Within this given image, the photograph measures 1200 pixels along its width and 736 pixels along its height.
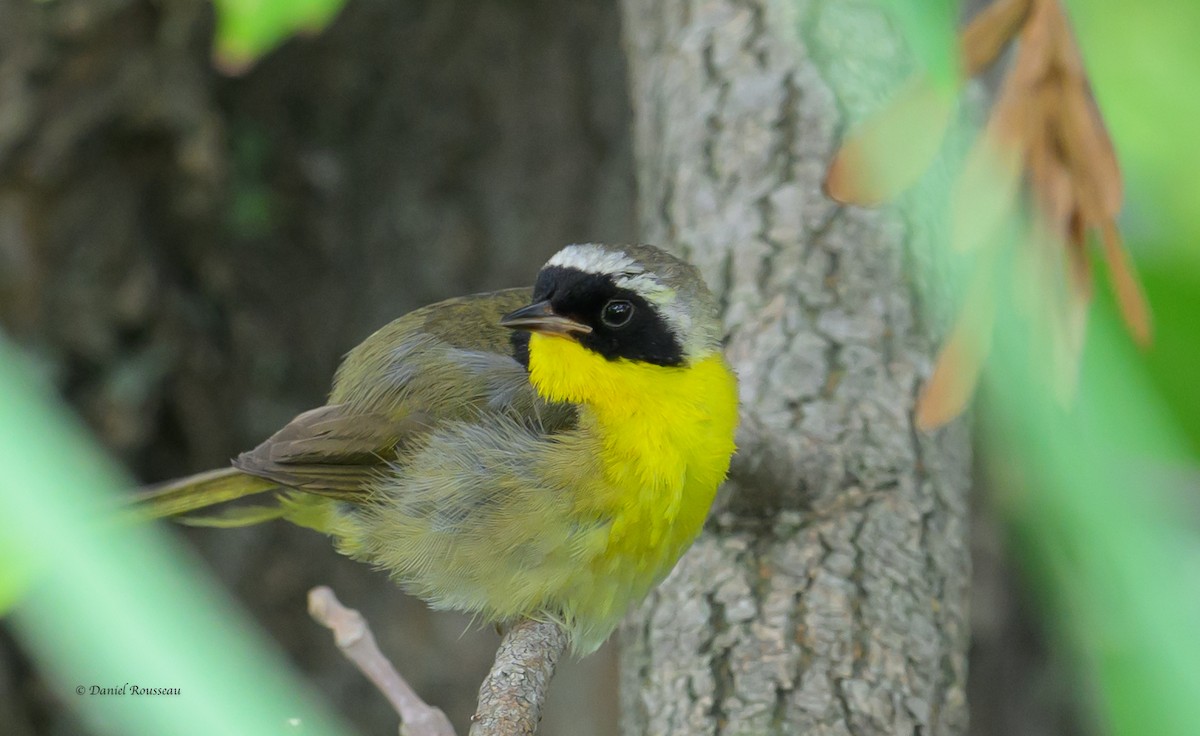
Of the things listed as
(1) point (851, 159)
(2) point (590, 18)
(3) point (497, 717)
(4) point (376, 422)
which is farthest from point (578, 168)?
(1) point (851, 159)

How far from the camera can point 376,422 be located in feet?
7.60

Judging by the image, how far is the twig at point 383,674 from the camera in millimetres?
1845

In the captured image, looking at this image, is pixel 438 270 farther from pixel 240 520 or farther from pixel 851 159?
pixel 851 159

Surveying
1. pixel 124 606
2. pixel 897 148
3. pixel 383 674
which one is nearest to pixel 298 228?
pixel 383 674

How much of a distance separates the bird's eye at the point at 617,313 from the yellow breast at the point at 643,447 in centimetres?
7

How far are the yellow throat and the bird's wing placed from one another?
10 centimetres

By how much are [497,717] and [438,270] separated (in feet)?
7.49

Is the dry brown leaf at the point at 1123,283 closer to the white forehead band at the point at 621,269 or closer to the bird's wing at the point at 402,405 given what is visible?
the white forehead band at the point at 621,269

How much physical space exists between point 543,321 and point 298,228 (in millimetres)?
1881

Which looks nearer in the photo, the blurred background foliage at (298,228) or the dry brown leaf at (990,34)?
the dry brown leaf at (990,34)

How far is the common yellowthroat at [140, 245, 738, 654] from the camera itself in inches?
81.3

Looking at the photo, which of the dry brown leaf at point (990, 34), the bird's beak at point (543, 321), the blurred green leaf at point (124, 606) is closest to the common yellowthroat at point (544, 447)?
the bird's beak at point (543, 321)

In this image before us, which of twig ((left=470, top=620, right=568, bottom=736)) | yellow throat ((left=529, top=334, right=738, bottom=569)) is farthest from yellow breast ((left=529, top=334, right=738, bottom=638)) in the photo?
twig ((left=470, top=620, right=568, bottom=736))

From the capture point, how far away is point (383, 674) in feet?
6.17
